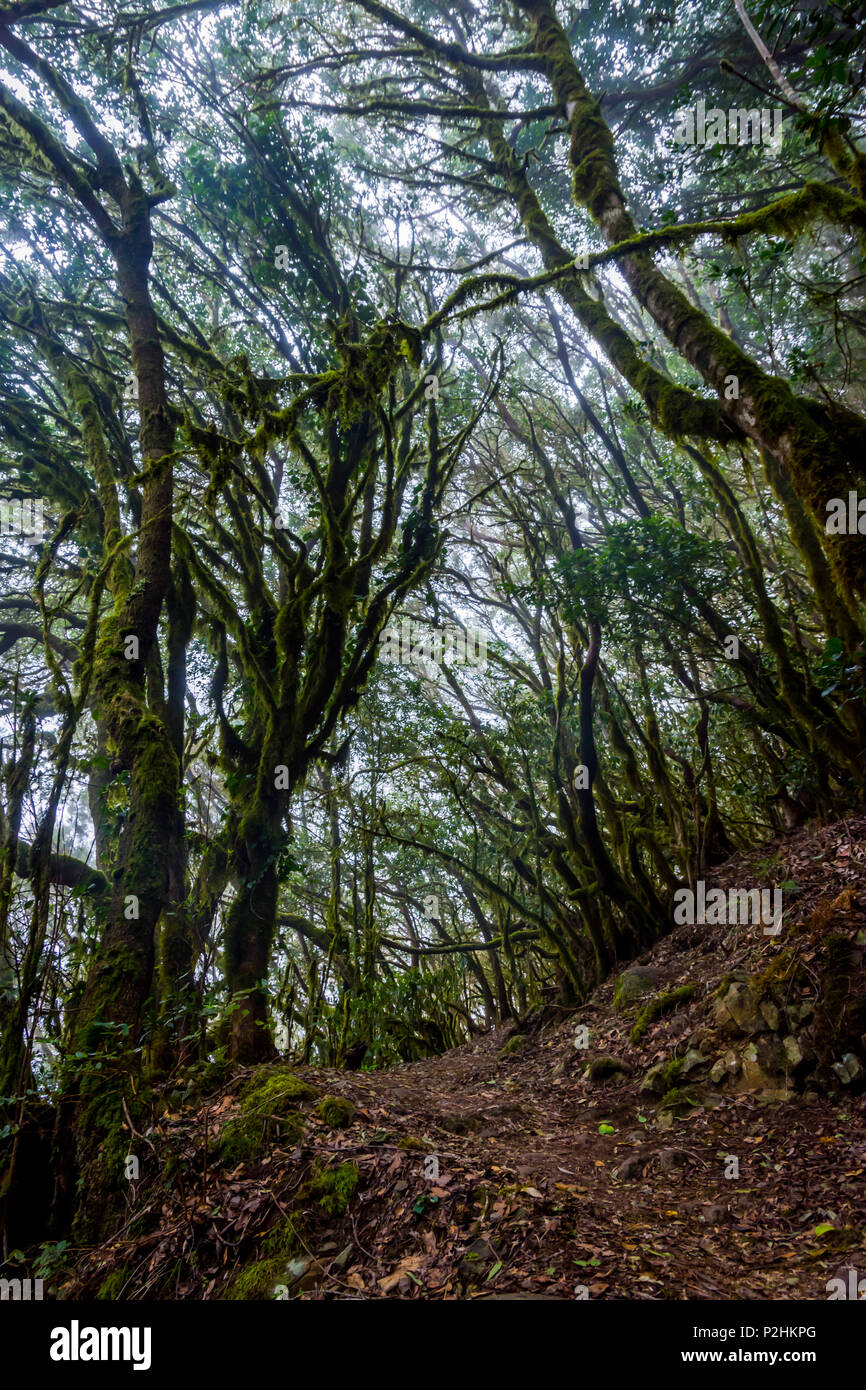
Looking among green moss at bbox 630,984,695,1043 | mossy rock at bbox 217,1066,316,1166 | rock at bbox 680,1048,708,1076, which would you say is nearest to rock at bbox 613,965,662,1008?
green moss at bbox 630,984,695,1043

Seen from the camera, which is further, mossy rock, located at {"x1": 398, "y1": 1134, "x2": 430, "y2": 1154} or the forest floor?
mossy rock, located at {"x1": 398, "y1": 1134, "x2": 430, "y2": 1154}

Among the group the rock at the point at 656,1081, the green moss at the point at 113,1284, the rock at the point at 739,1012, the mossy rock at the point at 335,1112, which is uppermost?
the rock at the point at 739,1012

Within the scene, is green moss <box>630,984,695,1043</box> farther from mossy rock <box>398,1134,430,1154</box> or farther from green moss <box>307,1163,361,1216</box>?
green moss <box>307,1163,361,1216</box>

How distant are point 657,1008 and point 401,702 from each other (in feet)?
21.1

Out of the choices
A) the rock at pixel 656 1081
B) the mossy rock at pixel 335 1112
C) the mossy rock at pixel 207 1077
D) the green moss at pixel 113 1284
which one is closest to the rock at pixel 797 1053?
the rock at pixel 656 1081

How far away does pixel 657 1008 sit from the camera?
5.43 meters

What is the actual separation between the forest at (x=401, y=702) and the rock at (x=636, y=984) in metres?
0.07

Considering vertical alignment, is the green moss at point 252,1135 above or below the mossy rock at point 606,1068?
above

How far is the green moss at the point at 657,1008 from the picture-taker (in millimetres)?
5316

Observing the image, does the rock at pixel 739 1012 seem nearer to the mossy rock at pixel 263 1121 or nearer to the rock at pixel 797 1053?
the rock at pixel 797 1053

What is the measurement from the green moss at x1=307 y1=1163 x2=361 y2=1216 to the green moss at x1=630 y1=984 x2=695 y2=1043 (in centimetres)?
323

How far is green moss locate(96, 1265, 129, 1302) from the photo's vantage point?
8.87ft
